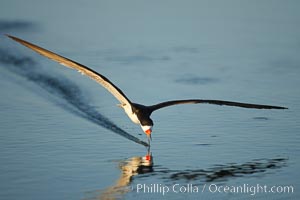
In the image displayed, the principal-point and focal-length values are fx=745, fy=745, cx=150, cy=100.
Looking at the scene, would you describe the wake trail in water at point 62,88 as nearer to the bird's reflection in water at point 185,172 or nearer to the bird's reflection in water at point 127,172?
the bird's reflection in water at point 127,172

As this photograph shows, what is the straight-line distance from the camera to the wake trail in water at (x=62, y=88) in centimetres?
1377

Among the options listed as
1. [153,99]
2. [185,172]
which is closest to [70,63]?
[185,172]

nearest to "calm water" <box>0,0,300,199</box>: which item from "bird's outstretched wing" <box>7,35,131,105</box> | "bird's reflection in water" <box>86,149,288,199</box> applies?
"bird's reflection in water" <box>86,149,288,199</box>

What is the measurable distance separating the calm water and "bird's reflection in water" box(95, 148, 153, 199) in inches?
1.1

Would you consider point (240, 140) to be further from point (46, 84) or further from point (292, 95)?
point (46, 84)

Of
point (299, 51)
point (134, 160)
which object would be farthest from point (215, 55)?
point (134, 160)

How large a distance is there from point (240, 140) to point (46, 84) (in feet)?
16.3

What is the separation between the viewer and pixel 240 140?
1288 centimetres

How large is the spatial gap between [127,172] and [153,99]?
14.6 feet

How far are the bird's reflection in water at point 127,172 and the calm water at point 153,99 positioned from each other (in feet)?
0.09

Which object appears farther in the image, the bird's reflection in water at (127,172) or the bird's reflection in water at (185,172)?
the bird's reflection in water at (185,172)

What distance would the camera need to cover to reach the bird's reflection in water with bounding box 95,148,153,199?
1008 cm

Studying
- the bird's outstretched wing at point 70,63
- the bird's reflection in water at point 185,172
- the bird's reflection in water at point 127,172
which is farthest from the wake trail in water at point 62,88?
the bird's outstretched wing at point 70,63

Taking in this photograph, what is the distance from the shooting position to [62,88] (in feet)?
51.6
